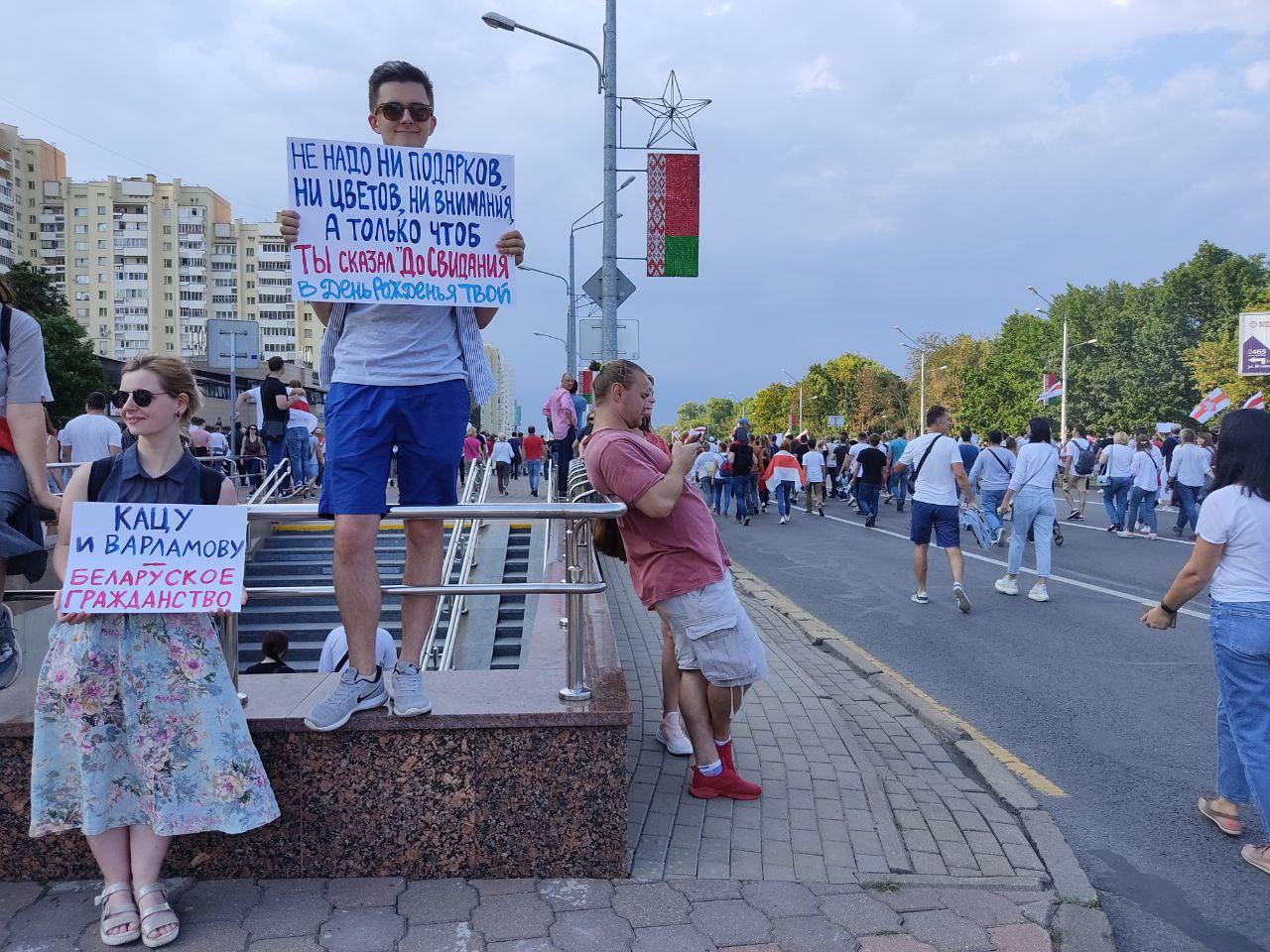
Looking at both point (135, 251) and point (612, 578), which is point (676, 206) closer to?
point (612, 578)

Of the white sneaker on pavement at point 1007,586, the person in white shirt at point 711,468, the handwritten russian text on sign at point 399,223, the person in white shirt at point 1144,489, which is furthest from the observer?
the person in white shirt at point 711,468

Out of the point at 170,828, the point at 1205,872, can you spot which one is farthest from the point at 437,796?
the point at 1205,872

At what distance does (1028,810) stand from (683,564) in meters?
1.88

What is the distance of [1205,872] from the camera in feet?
11.5

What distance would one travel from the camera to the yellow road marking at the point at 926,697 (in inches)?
174

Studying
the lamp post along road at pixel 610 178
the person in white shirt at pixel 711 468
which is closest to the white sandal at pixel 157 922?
the lamp post along road at pixel 610 178

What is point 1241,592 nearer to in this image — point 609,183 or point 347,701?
point 347,701

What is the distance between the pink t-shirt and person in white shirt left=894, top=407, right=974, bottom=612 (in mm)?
5813

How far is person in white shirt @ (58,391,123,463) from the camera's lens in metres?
10.2

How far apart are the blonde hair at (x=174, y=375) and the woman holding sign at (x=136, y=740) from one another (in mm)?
50

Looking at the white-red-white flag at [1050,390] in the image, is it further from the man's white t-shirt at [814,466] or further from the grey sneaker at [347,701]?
the grey sneaker at [347,701]

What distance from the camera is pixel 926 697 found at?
5848 millimetres

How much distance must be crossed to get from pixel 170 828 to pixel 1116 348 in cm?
7954

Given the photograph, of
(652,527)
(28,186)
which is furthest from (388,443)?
(28,186)
